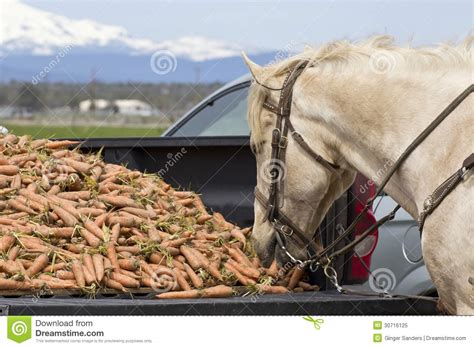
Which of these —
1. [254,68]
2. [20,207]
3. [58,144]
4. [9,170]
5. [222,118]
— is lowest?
[20,207]

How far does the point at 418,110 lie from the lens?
357 cm

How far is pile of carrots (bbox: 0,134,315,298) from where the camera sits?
3.86 meters

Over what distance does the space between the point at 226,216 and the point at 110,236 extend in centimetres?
99

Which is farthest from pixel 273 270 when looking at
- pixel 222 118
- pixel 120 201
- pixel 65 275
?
pixel 222 118

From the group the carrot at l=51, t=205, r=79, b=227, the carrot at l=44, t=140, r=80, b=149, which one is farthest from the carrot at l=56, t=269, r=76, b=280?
the carrot at l=44, t=140, r=80, b=149

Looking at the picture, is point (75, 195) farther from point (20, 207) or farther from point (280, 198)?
point (280, 198)

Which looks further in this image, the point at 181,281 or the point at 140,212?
the point at 140,212

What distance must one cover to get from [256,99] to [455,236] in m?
1.24

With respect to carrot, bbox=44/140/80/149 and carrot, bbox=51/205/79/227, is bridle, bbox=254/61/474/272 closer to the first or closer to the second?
carrot, bbox=51/205/79/227

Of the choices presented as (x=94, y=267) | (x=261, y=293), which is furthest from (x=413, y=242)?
(x=94, y=267)

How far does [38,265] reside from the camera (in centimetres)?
382

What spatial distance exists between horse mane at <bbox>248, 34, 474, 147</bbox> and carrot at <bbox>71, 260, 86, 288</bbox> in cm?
101
